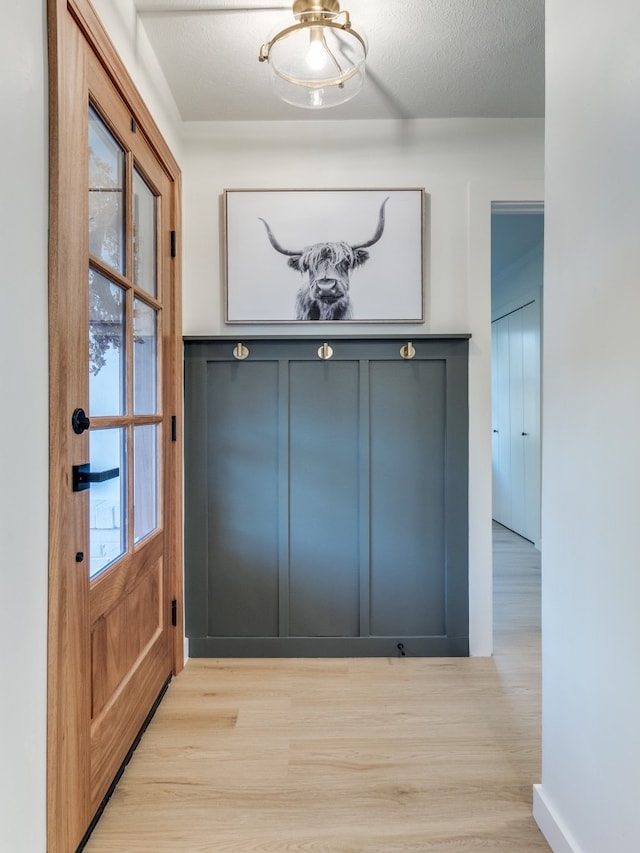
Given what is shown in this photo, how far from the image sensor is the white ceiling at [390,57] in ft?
4.96

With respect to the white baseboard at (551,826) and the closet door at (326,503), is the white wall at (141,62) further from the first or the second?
the white baseboard at (551,826)

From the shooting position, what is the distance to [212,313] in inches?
83.3

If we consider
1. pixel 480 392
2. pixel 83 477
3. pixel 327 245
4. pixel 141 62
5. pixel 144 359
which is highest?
pixel 141 62

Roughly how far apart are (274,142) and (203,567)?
1.94m

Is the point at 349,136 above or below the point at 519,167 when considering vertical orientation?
above

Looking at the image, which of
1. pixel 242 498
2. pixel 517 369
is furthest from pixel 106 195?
pixel 517 369

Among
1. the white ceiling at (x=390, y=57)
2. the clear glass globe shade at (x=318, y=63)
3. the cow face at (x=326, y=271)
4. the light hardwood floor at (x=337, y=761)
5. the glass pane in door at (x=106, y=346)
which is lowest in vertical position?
the light hardwood floor at (x=337, y=761)

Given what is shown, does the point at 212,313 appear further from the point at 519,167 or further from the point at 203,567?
the point at 519,167

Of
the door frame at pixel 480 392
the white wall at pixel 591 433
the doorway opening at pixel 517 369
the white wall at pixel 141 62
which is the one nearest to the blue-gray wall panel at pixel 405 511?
the door frame at pixel 480 392

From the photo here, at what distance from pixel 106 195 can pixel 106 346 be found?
449 millimetres

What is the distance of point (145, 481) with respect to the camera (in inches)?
67.5

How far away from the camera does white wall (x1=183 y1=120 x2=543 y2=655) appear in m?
2.09

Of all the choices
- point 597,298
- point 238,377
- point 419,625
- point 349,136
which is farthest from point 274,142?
point 419,625

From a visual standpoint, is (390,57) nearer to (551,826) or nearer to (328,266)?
(328,266)
